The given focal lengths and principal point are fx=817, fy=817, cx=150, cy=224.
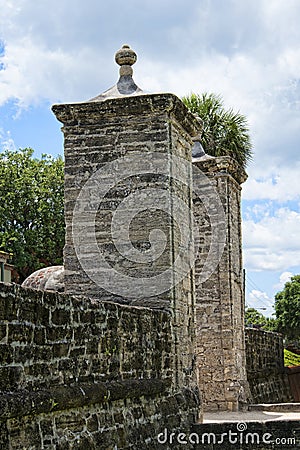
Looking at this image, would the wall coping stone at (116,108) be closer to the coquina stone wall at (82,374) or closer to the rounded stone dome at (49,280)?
the rounded stone dome at (49,280)

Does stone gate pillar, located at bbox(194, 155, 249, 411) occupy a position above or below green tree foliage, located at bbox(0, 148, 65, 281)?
below

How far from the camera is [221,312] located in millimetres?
13055

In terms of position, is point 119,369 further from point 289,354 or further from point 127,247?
point 289,354

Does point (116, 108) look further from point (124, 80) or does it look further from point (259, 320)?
point (259, 320)

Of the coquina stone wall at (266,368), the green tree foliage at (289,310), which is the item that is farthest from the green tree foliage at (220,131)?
the green tree foliage at (289,310)

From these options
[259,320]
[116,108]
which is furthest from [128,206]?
[259,320]

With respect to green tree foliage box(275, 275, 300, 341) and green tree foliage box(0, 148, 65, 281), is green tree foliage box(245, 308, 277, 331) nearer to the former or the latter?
green tree foliage box(275, 275, 300, 341)

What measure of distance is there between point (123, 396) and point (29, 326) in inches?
75.1

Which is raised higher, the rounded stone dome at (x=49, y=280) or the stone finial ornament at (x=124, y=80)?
the stone finial ornament at (x=124, y=80)

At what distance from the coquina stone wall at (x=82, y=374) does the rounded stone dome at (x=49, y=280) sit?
2.16m

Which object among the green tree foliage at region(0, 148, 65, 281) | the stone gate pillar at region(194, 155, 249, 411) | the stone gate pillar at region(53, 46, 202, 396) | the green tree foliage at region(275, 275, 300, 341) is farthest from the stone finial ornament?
the green tree foliage at region(275, 275, 300, 341)

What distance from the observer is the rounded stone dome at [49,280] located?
10.5 meters

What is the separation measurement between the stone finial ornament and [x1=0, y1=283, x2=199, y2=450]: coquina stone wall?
8.60 feet

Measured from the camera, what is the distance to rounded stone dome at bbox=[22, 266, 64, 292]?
414 inches
